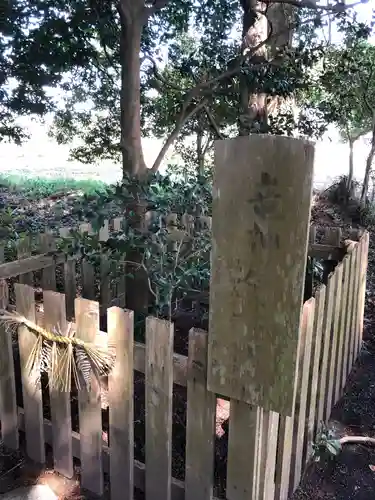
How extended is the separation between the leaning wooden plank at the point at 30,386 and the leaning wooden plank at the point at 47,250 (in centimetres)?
95

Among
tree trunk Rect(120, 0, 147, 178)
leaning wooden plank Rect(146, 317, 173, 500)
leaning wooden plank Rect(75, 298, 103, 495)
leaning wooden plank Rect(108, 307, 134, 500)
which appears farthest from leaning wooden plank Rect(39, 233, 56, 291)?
leaning wooden plank Rect(146, 317, 173, 500)

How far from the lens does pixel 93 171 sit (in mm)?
13281

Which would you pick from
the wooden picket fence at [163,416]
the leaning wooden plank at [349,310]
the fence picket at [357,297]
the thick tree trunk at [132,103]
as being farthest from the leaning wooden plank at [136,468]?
the fence picket at [357,297]

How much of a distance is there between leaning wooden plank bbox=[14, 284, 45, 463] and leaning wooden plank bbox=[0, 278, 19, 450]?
0.37 feet

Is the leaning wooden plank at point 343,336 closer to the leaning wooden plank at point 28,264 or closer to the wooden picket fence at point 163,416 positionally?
the wooden picket fence at point 163,416

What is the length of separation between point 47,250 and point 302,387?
190 centimetres

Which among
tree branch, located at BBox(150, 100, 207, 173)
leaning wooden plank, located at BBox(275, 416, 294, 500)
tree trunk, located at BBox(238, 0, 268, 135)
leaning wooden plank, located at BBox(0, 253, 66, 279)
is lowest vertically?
leaning wooden plank, located at BBox(275, 416, 294, 500)

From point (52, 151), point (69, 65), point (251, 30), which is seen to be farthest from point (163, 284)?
point (52, 151)

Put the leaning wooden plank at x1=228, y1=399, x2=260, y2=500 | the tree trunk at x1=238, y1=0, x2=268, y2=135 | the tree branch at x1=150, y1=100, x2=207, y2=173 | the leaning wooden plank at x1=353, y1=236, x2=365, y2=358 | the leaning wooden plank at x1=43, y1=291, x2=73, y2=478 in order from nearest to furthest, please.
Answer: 1. the leaning wooden plank at x1=228, y1=399, x2=260, y2=500
2. the leaning wooden plank at x1=43, y1=291, x2=73, y2=478
3. the leaning wooden plank at x1=353, y1=236, x2=365, y2=358
4. the tree branch at x1=150, y1=100, x2=207, y2=173
5. the tree trunk at x1=238, y1=0, x2=268, y2=135

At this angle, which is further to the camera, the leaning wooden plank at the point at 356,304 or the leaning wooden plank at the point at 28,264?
the leaning wooden plank at the point at 356,304

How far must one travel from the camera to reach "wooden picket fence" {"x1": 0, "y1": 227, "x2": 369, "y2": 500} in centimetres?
150

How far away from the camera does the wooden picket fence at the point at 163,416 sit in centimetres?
150

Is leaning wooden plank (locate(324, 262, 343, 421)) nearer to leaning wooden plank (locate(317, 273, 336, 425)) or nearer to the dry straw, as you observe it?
leaning wooden plank (locate(317, 273, 336, 425))

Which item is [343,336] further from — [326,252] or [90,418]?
[90,418]
